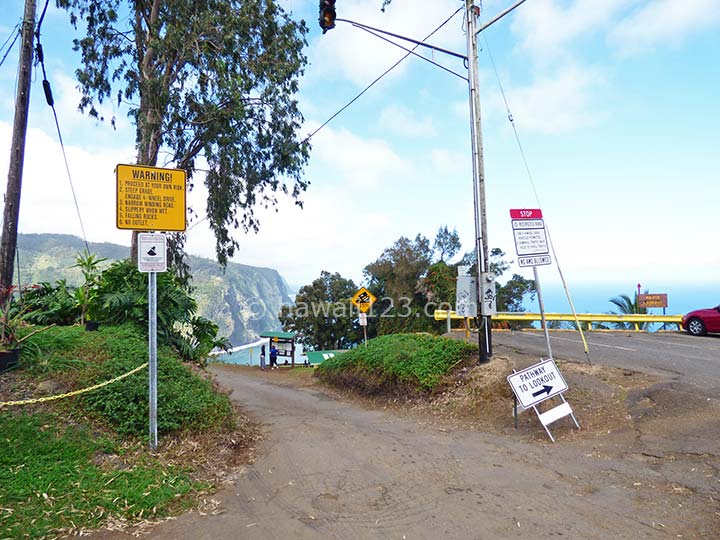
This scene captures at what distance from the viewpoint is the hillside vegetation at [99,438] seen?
4.61m

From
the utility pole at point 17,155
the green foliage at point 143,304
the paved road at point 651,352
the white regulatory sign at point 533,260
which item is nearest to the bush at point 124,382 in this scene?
the green foliage at point 143,304

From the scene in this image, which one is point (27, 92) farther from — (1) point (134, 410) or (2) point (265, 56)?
(2) point (265, 56)

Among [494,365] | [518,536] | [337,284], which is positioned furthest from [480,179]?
[337,284]

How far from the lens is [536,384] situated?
8211mm

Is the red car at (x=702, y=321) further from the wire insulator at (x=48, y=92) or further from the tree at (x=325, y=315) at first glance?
the tree at (x=325, y=315)

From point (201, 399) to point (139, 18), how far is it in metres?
15.9

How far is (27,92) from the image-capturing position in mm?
9555

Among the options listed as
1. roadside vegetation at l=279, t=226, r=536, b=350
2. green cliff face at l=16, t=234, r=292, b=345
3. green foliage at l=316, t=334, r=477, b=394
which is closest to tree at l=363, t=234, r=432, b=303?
roadside vegetation at l=279, t=226, r=536, b=350

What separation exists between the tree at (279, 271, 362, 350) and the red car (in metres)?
33.7

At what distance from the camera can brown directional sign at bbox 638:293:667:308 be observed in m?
23.1

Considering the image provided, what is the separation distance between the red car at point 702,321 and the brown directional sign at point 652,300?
4.47 meters

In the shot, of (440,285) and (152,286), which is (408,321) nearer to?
(440,285)

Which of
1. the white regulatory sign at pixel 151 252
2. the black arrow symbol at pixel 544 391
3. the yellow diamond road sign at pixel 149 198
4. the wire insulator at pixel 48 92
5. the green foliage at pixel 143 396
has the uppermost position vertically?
the wire insulator at pixel 48 92

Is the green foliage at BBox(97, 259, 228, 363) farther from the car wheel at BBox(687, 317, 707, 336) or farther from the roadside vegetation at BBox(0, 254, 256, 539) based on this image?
the car wheel at BBox(687, 317, 707, 336)
